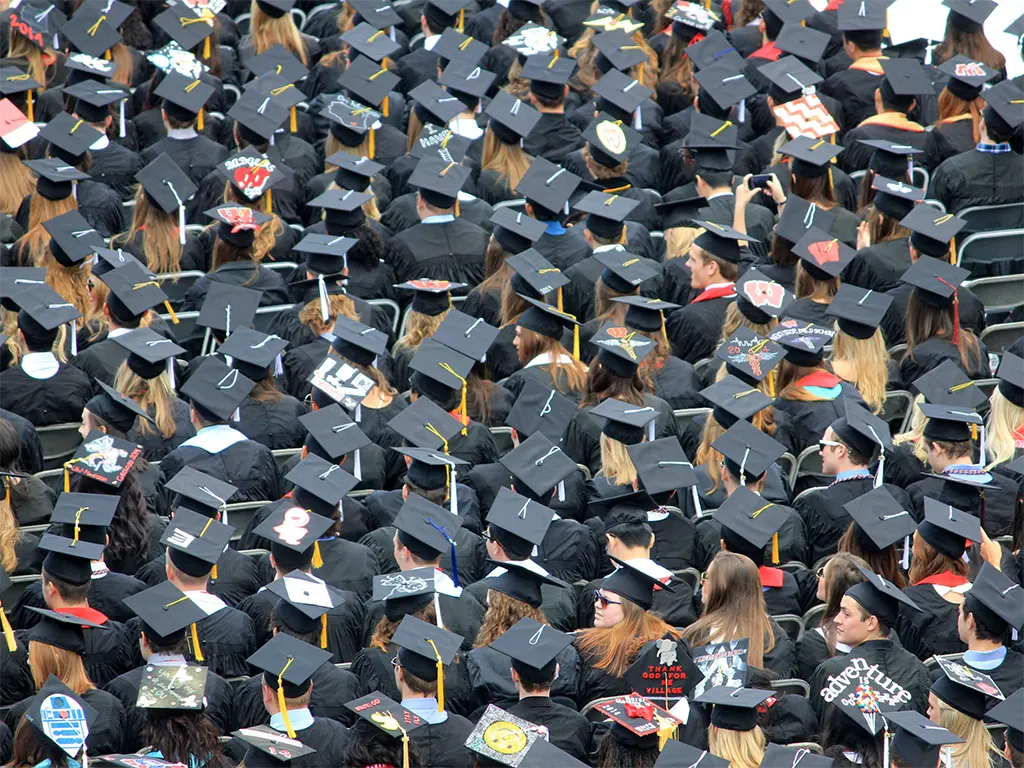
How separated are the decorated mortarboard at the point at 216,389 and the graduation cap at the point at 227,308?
0.77m

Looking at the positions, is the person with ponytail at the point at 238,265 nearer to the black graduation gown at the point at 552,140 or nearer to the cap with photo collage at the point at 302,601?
the black graduation gown at the point at 552,140

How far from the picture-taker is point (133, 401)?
29.9 feet

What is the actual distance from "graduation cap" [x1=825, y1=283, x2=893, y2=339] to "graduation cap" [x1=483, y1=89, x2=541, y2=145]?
254 centimetres

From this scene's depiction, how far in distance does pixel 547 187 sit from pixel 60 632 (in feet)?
13.3

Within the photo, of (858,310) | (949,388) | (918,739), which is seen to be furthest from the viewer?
(858,310)

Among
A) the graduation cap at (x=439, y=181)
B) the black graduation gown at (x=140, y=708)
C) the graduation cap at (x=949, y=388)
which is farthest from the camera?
the graduation cap at (x=439, y=181)

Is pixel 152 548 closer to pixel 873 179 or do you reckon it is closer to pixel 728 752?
pixel 728 752

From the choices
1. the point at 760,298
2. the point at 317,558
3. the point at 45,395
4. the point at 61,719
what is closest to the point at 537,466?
the point at 317,558

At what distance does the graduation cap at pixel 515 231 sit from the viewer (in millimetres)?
10180

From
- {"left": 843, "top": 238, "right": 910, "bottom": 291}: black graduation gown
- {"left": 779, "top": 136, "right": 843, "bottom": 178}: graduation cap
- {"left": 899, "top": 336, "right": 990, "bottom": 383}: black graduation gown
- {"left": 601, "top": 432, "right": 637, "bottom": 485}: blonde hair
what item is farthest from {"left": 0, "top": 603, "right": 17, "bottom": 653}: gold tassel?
{"left": 779, "top": 136, "right": 843, "bottom": 178}: graduation cap

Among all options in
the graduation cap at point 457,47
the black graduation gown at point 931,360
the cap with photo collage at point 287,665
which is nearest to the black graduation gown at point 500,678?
the cap with photo collage at point 287,665

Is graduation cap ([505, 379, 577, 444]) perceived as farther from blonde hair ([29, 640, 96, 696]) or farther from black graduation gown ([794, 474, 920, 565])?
blonde hair ([29, 640, 96, 696])

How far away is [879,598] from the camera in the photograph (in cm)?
746

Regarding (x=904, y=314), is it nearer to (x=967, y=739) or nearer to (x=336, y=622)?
(x=967, y=739)
